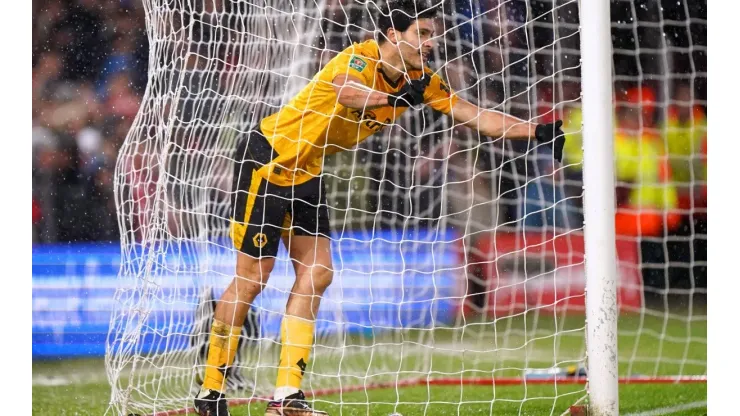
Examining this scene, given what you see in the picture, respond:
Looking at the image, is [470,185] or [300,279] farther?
[470,185]

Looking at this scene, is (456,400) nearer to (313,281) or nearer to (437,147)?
(313,281)

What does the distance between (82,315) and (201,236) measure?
145 centimetres

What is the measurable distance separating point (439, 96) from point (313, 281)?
0.61 m

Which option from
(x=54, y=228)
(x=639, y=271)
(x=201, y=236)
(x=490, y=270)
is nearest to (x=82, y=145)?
(x=54, y=228)

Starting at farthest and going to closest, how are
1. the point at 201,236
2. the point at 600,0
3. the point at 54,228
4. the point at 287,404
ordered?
the point at 54,228
the point at 201,236
the point at 287,404
the point at 600,0

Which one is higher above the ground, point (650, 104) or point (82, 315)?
point (650, 104)

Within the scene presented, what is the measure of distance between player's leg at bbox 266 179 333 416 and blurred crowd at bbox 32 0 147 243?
2538 mm

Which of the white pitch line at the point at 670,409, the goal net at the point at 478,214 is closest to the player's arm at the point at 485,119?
the white pitch line at the point at 670,409

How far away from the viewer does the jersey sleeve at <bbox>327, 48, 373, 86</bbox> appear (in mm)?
2248

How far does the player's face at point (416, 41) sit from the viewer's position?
2291 mm

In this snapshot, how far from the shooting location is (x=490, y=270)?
472 cm

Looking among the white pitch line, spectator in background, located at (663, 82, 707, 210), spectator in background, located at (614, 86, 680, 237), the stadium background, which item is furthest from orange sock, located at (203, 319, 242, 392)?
spectator in background, located at (663, 82, 707, 210)

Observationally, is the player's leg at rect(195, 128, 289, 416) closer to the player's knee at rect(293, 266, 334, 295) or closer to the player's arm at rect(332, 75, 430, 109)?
the player's knee at rect(293, 266, 334, 295)
